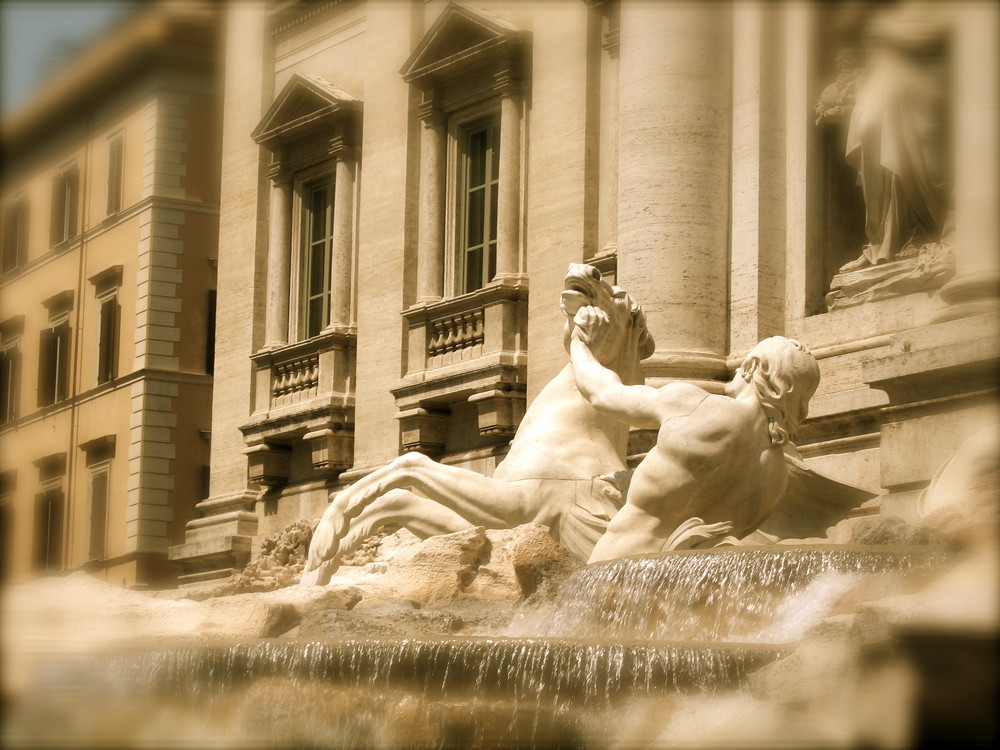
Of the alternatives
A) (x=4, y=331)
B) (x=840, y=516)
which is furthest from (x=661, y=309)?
(x=4, y=331)

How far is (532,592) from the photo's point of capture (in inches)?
357

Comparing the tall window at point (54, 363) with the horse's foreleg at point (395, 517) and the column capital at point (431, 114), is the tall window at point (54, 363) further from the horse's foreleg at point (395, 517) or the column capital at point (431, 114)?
the column capital at point (431, 114)

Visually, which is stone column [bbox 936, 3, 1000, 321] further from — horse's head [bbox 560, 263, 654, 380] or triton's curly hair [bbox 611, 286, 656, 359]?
triton's curly hair [bbox 611, 286, 656, 359]

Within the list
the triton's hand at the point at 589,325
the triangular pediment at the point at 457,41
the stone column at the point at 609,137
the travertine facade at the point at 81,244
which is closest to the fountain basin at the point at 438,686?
the travertine facade at the point at 81,244

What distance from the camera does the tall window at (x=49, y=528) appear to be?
2.66 metres

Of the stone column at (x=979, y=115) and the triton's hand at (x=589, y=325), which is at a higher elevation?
the triton's hand at (x=589, y=325)

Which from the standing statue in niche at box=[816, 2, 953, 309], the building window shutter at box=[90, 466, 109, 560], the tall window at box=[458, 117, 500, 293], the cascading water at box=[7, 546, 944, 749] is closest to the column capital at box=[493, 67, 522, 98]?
the tall window at box=[458, 117, 500, 293]

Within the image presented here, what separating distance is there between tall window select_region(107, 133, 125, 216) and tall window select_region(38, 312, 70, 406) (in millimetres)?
402

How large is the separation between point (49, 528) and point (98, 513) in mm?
3425

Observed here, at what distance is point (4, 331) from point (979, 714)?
1329 mm

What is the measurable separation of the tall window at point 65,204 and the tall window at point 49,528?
0.57m

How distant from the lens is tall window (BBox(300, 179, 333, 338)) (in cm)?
2258

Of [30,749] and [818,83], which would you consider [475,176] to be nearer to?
[818,83]

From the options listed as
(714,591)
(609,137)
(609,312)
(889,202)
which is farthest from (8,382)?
(609,137)
